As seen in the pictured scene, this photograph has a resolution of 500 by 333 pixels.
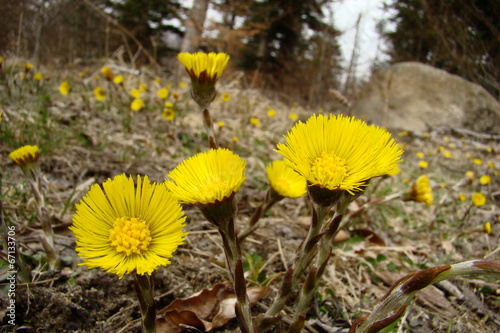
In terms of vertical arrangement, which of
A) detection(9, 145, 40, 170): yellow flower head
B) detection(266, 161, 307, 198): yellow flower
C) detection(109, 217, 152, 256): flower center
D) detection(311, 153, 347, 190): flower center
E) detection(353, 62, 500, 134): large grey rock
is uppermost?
detection(353, 62, 500, 134): large grey rock

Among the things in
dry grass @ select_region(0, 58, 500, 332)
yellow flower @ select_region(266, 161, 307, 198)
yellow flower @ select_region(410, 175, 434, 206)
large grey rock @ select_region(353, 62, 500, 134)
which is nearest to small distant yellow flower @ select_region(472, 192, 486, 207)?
dry grass @ select_region(0, 58, 500, 332)

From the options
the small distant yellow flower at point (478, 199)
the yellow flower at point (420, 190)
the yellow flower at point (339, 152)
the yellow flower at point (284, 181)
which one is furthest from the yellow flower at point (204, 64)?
the small distant yellow flower at point (478, 199)

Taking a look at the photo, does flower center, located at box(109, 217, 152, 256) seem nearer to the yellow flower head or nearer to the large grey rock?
the yellow flower head

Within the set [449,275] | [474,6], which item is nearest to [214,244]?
[449,275]

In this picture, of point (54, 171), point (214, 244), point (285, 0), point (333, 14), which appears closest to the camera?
point (214, 244)

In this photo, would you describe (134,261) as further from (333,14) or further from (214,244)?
(333,14)

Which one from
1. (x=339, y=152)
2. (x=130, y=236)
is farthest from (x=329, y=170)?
(x=130, y=236)

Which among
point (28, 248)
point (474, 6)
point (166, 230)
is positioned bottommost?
point (28, 248)
